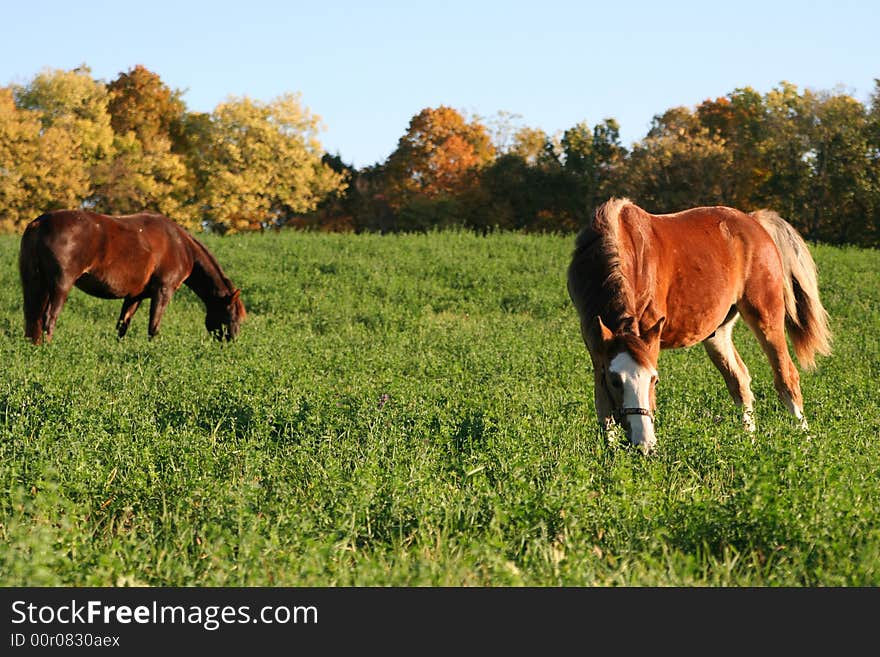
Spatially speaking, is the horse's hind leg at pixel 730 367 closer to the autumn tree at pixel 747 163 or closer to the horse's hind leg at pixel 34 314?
the horse's hind leg at pixel 34 314

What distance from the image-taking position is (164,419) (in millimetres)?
7172

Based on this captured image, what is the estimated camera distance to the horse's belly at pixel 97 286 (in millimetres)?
13805

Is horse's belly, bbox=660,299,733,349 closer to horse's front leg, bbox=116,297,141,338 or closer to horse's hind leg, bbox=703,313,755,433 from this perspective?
horse's hind leg, bbox=703,313,755,433

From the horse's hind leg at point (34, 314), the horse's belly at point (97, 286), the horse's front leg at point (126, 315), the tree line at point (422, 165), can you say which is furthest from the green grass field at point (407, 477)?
the tree line at point (422, 165)

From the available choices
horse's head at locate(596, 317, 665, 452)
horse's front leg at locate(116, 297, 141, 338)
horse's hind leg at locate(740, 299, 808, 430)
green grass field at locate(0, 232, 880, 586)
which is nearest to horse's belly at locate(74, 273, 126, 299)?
horse's front leg at locate(116, 297, 141, 338)

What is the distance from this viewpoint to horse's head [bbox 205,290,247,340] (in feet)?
48.8

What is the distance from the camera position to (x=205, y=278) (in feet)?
50.2

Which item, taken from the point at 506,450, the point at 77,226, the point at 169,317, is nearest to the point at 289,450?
the point at 506,450

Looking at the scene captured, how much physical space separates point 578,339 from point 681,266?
240 inches

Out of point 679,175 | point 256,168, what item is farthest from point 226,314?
point 256,168

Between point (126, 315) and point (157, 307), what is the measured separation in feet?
1.61

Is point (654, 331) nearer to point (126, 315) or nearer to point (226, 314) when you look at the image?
point (226, 314)
